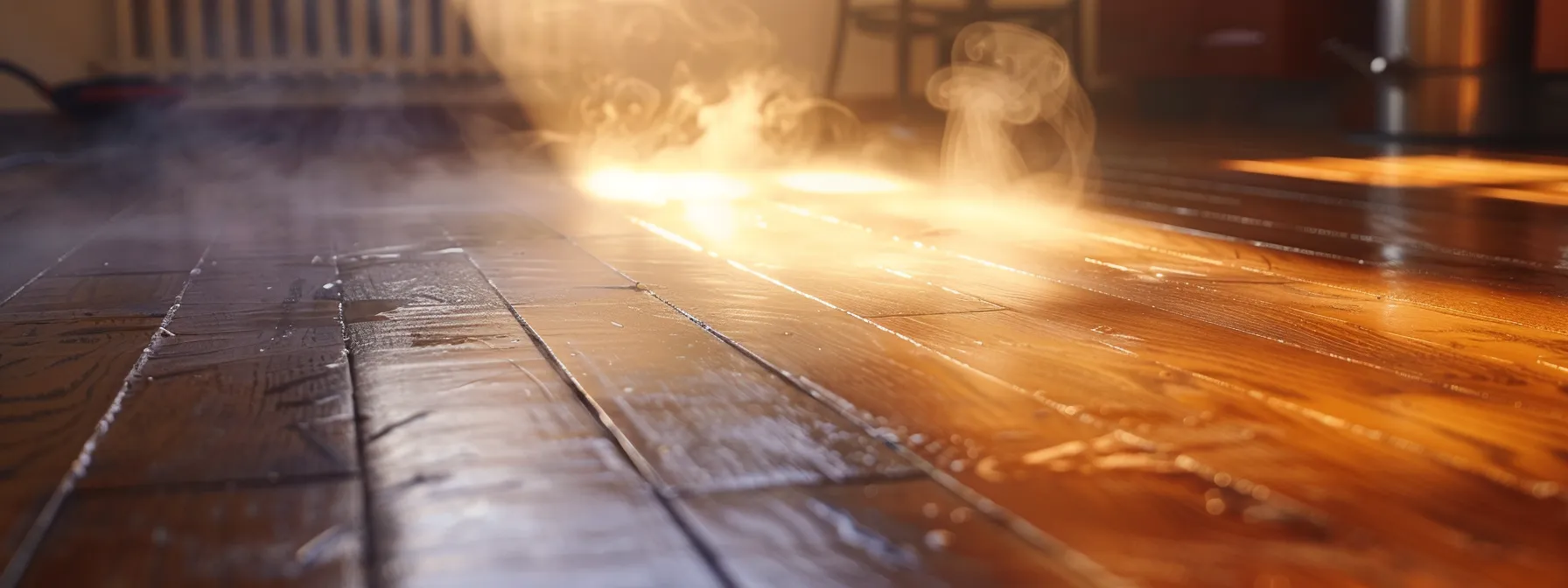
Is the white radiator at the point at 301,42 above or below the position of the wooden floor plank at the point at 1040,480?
above

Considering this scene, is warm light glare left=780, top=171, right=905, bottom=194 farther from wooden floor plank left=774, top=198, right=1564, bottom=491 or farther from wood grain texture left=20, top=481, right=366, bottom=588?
wood grain texture left=20, top=481, right=366, bottom=588

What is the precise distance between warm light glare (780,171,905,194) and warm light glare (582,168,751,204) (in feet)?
0.28

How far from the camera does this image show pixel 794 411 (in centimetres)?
73

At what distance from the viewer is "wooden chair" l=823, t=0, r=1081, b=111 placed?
4.48 meters

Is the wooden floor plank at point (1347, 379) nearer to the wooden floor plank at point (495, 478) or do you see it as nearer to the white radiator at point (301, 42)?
the wooden floor plank at point (495, 478)

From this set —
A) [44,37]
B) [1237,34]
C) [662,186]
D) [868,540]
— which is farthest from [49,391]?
[44,37]

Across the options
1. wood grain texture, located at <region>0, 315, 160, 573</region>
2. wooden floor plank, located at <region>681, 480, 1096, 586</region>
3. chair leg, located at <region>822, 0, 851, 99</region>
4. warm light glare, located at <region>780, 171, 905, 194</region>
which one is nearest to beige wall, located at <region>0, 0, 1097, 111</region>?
chair leg, located at <region>822, 0, 851, 99</region>

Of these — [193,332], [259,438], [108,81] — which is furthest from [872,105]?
[259,438]

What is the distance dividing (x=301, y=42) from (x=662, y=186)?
8.34 ft

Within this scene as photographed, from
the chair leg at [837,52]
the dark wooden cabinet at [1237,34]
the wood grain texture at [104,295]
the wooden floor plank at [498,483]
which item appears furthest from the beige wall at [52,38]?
the wooden floor plank at [498,483]

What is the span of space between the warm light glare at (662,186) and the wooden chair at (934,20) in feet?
6.62

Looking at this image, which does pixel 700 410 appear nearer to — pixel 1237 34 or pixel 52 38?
pixel 1237 34

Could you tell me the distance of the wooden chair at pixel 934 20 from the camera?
4480 mm

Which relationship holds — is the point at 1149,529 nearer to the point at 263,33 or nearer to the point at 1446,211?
the point at 1446,211
